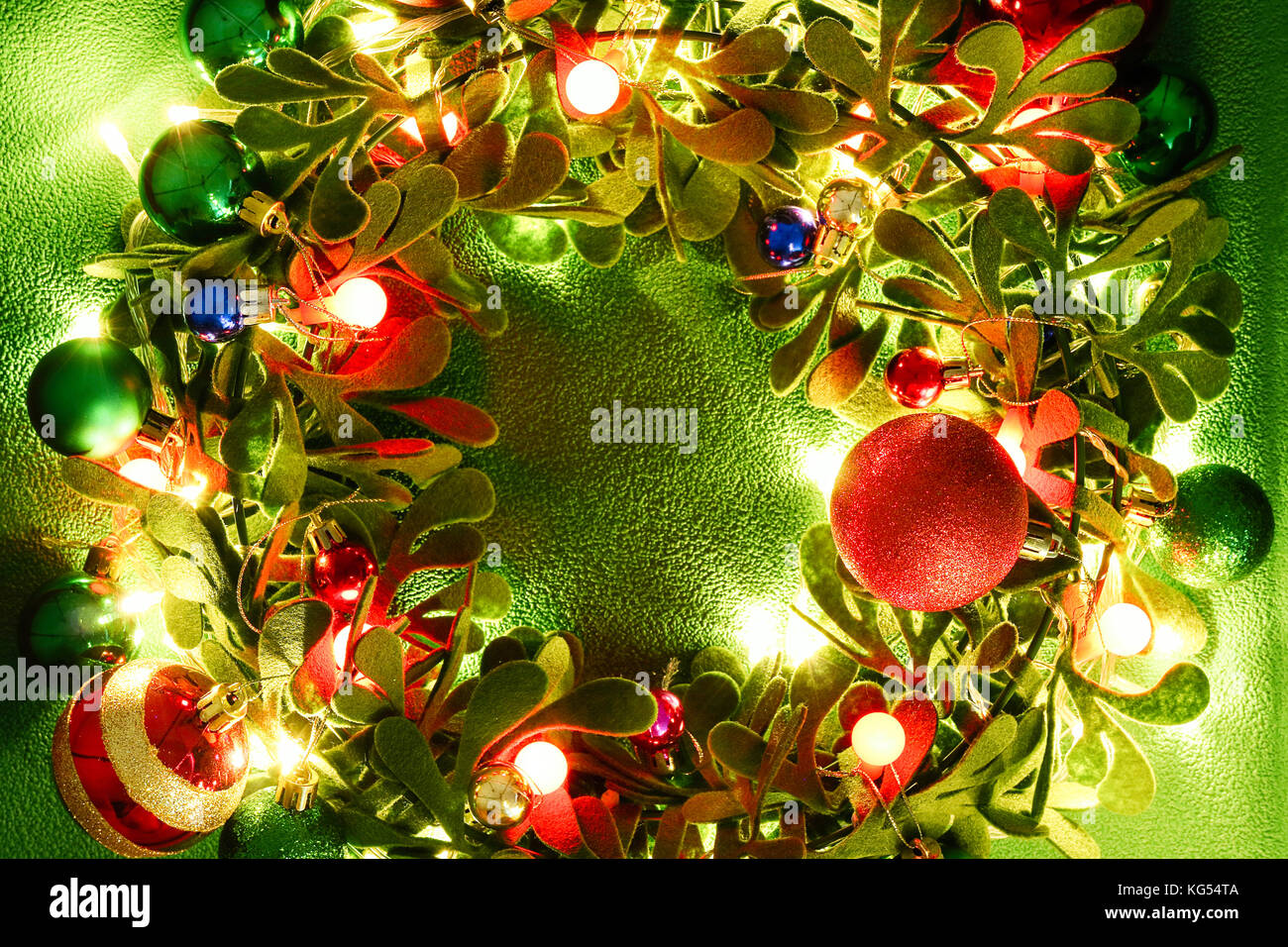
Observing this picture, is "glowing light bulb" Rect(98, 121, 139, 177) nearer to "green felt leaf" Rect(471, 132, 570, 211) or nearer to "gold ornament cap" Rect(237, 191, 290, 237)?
"gold ornament cap" Rect(237, 191, 290, 237)

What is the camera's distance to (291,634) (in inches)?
32.8

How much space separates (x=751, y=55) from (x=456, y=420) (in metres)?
0.46

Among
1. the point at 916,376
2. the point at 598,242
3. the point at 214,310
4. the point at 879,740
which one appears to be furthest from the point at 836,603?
the point at 214,310

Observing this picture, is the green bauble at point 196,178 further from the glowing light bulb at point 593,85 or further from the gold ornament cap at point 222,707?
the gold ornament cap at point 222,707

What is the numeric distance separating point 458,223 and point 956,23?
0.57m

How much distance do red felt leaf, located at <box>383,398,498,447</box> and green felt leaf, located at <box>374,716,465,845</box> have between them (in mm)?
287

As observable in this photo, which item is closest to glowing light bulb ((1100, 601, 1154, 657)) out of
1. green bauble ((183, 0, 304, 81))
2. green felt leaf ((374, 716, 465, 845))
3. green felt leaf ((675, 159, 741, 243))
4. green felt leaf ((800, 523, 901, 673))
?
green felt leaf ((800, 523, 901, 673))

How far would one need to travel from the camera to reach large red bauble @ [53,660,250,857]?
0.79m

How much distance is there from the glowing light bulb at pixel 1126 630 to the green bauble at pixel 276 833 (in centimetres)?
79

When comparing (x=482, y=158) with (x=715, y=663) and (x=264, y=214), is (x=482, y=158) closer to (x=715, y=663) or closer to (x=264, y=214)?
(x=264, y=214)

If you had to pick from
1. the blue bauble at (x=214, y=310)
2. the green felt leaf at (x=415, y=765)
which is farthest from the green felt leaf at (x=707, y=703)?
the blue bauble at (x=214, y=310)

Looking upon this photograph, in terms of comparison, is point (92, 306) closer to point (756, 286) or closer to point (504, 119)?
point (504, 119)

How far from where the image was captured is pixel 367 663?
33.8 inches
